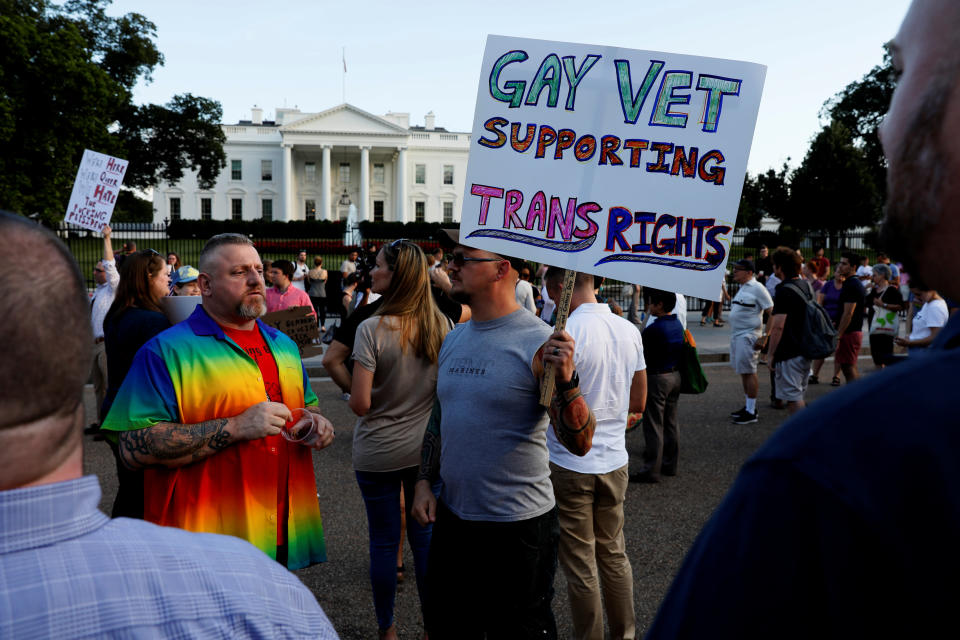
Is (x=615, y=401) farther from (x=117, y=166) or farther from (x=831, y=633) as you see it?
(x=117, y=166)

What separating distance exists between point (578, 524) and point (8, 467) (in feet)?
9.69

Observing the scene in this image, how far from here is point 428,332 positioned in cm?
381

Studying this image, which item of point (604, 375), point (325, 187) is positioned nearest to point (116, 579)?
point (604, 375)

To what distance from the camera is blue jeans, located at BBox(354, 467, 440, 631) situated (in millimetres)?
3527

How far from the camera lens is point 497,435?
2.87m

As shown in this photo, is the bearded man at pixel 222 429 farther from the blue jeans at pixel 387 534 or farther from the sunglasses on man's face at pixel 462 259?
the sunglasses on man's face at pixel 462 259

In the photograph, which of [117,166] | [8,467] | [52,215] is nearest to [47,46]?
[52,215]

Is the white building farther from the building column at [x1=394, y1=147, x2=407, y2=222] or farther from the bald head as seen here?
the bald head

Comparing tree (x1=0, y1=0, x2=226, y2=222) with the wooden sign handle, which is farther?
tree (x1=0, y1=0, x2=226, y2=222)

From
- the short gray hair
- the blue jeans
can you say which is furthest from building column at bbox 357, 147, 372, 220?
the short gray hair

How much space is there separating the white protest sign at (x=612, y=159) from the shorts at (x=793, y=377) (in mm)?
5181

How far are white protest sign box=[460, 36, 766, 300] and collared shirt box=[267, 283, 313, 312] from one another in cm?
528

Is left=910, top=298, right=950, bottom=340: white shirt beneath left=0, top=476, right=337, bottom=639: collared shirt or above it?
beneath

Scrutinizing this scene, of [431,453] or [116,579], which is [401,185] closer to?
[431,453]
